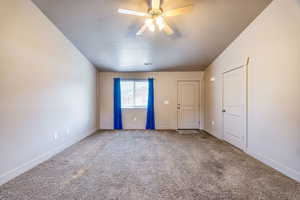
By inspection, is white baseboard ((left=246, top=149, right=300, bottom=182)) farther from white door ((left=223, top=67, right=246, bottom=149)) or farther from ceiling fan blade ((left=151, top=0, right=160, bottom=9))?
ceiling fan blade ((left=151, top=0, right=160, bottom=9))

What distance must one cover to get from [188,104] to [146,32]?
355 cm

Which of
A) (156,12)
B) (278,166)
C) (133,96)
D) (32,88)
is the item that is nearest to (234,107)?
(278,166)

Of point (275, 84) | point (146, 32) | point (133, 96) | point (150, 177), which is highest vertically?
point (146, 32)

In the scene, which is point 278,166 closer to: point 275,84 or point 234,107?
point 275,84

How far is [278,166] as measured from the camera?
8.99 ft

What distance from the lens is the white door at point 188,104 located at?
6441 mm

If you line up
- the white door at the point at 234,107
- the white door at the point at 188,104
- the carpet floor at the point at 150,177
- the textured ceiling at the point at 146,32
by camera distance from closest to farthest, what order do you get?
the carpet floor at the point at 150,177, the textured ceiling at the point at 146,32, the white door at the point at 234,107, the white door at the point at 188,104

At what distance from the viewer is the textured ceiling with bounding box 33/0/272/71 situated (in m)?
2.95

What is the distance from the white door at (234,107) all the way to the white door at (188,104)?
5.84ft

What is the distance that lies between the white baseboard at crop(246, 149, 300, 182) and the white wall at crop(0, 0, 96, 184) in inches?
164

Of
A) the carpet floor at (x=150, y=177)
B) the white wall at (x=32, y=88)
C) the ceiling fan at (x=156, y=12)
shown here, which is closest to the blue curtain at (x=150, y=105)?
the carpet floor at (x=150, y=177)

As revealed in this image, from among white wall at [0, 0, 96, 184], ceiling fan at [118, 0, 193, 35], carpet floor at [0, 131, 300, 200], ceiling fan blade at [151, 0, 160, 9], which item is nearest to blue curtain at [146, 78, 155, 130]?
carpet floor at [0, 131, 300, 200]

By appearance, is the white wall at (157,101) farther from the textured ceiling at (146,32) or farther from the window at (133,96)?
the textured ceiling at (146,32)

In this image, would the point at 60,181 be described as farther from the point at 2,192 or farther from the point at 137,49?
the point at 137,49
